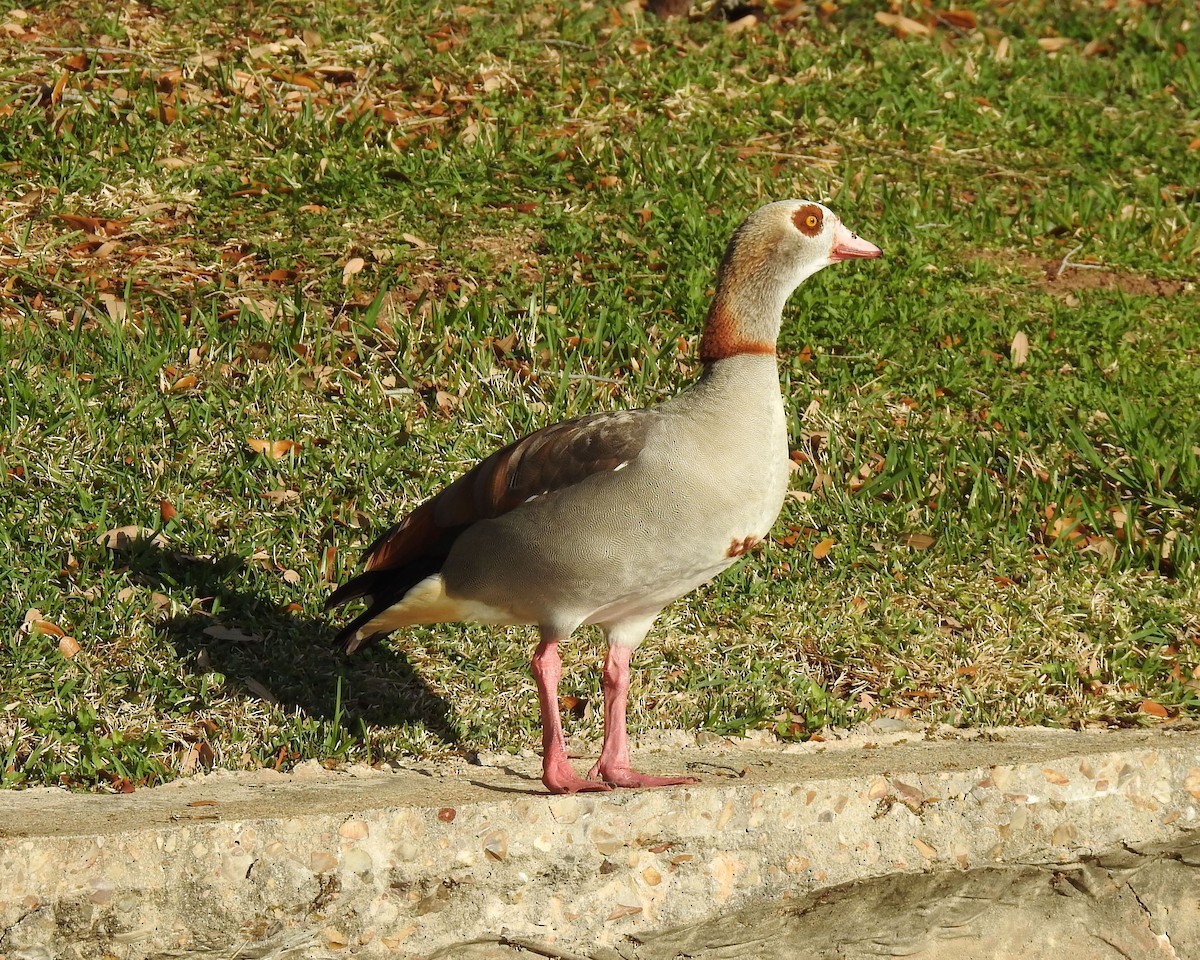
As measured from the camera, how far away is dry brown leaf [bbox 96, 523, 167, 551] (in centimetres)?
484

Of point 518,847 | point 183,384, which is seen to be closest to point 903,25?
point 183,384

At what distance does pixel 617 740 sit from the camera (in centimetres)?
402

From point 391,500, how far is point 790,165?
11.3ft

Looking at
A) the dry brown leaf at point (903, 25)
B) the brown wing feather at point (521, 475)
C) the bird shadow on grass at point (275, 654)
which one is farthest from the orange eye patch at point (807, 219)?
the dry brown leaf at point (903, 25)

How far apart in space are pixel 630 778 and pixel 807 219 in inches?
63.4

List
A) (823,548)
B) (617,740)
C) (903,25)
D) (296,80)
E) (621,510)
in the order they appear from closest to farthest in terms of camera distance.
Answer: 1. (621,510)
2. (617,740)
3. (823,548)
4. (296,80)
5. (903,25)

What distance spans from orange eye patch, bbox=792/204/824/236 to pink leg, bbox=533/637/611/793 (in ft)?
4.34

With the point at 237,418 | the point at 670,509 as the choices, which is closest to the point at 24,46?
the point at 237,418

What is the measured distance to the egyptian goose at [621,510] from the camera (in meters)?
3.64

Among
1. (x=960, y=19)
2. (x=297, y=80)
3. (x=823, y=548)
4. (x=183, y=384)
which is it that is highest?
(x=297, y=80)

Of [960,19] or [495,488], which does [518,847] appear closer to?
[495,488]

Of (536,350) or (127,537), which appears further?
(536,350)

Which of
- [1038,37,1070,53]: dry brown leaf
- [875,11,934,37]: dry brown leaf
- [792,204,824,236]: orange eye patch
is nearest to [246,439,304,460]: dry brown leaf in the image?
[792,204,824,236]: orange eye patch

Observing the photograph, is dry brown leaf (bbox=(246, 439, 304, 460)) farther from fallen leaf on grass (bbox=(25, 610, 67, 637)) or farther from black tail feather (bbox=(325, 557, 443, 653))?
black tail feather (bbox=(325, 557, 443, 653))
